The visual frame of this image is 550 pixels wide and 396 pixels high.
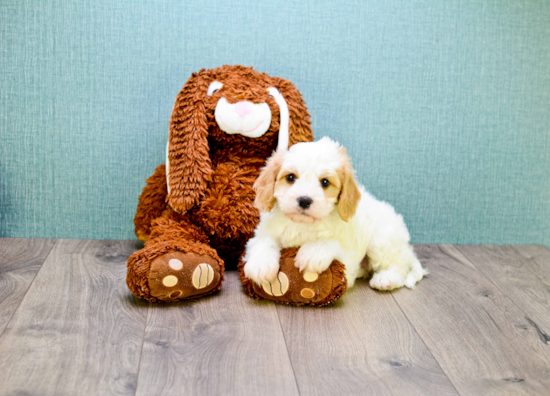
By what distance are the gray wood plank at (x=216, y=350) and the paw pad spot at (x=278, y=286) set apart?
5 centimetres

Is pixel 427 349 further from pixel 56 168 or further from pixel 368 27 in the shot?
pixel 56 168

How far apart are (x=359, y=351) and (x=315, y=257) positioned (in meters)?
0.28

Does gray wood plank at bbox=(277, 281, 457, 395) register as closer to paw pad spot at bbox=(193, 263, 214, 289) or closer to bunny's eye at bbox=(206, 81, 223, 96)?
paw pad spot at bbox=(193, 263, 214, 289)

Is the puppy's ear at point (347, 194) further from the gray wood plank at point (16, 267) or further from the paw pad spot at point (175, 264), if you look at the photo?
the gray wood plank at point (16, 267)

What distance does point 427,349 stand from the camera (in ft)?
4.19

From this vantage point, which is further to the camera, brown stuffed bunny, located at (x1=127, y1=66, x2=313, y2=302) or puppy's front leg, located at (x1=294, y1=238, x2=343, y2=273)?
brown stuffed bunny, located at (x1=127, y1=66, x2=313, y2=302)

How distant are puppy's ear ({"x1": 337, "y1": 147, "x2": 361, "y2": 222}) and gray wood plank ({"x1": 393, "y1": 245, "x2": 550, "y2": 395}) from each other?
336 mm

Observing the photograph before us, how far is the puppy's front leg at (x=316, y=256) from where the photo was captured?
142 cm

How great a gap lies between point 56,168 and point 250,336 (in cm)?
102

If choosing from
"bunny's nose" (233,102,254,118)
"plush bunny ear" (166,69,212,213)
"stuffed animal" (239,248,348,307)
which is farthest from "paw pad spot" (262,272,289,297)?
"bunny's nose" (233,102,254,118)

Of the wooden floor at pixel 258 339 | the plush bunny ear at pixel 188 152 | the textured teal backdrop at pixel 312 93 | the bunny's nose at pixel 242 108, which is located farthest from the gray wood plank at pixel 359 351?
the textured teal backdrop at pixel 312 93

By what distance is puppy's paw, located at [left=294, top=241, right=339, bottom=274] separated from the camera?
4.65ft

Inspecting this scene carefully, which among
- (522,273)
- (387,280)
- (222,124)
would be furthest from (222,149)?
(522,273)

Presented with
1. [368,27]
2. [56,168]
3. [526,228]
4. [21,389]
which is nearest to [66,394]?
[21,389]
